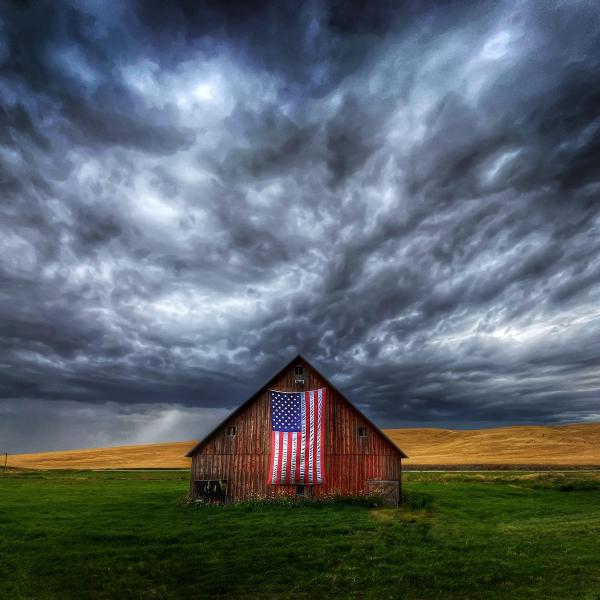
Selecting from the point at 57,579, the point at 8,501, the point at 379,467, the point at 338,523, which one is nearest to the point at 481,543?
the point at 338,523

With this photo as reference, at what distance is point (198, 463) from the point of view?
1283 inches

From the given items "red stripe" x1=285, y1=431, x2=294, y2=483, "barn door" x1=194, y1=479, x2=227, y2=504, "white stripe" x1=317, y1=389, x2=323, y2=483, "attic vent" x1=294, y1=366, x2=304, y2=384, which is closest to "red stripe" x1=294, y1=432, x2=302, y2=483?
"red stripe" x1=285, y1=431, x2=294, y2=483

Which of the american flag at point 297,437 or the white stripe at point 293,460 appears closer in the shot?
the white stripe at point 293,460

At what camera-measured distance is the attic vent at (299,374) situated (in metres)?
34.0

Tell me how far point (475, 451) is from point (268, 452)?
7950cm

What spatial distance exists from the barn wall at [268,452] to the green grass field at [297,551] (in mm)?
2233

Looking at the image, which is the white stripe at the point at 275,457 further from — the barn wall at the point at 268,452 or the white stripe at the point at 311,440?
the white stripe at the point at 311,440

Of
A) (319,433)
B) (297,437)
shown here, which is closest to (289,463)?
(297,437)

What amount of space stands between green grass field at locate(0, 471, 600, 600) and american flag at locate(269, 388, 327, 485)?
8.31 ft

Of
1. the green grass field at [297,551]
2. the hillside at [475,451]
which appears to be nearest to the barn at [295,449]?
the green grass field at [297,551]

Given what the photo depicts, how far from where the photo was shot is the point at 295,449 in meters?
32.4

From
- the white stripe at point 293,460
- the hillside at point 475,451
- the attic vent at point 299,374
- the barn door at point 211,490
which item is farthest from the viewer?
the hillside at point 475,451

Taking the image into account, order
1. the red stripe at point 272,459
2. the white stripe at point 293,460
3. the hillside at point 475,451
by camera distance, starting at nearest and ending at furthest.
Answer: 1. the white stripe at point 293,460
2. the red stripe at point 272,459
3. the hillside at point 475,451

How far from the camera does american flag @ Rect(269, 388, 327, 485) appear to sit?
105ft
